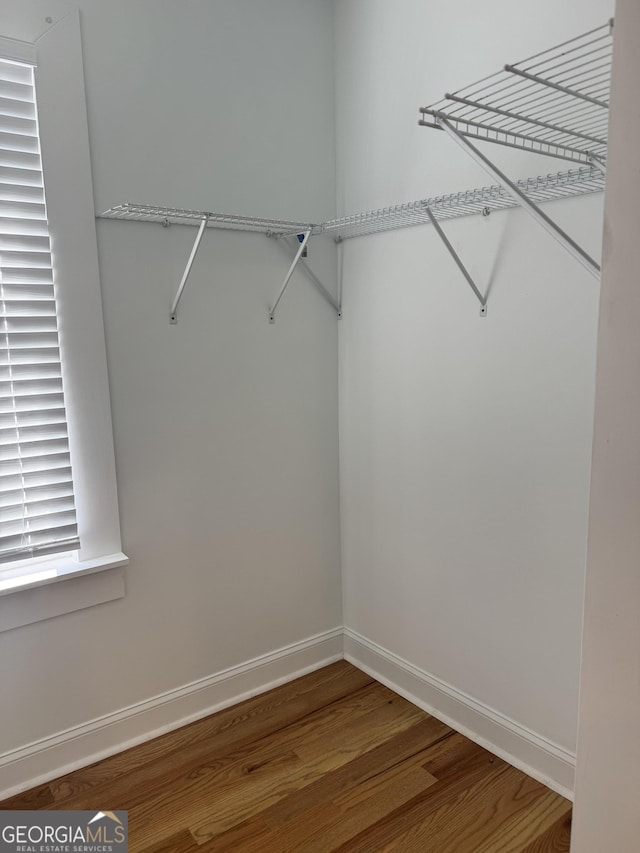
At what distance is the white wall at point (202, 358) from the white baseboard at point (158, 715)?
0.04 meters

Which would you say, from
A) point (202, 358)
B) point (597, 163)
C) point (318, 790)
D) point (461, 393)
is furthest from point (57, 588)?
point (597, 163)

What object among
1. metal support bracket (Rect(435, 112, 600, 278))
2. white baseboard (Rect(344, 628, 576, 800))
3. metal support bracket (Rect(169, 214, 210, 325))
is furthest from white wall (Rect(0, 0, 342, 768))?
metal support bracket (Rect(435, 112, 600, 278))

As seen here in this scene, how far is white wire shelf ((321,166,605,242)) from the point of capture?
143 centimetres

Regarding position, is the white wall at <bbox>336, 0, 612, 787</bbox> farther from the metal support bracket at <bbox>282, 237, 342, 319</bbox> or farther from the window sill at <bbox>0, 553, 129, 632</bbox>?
the window sill at <bbox>0, 553, 129, 632</bbox>

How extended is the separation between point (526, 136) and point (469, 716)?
5.47 ft

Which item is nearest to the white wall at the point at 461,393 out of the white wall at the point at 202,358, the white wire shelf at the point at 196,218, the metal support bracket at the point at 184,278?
the white wall at the point at 202,358

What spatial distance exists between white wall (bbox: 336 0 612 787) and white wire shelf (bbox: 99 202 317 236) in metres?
0.32

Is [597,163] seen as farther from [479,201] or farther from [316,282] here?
[316,282]

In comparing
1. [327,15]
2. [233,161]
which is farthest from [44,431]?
[327,15]

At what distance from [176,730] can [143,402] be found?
1079 mm

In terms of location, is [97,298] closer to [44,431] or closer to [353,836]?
[44,431]

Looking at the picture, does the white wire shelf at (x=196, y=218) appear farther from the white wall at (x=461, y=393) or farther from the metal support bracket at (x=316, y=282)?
the white wall at (x=461, y=393)

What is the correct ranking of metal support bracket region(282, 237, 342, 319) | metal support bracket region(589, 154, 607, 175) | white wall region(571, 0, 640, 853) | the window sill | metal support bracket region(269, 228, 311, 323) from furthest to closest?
metal support bracket region(282, 237, 342, 319) < metal support bracket region(269, 228, 311, 323) < the window sill < metal support bracket region(589, 154, 607, 175) < white wall region(571, 0, 640, 853)

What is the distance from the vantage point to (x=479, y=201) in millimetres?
1653
